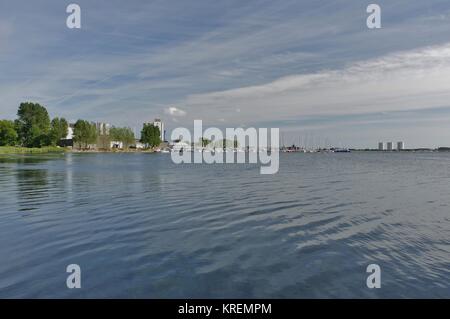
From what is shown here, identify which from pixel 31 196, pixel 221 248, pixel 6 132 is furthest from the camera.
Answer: pixel 6 132

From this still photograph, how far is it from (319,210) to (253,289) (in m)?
17.8

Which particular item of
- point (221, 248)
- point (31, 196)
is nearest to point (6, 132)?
point (31, 196)

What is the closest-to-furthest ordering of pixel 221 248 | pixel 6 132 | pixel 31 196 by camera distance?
pixel 221 248 < pixel 31 196 < pixel 6 132

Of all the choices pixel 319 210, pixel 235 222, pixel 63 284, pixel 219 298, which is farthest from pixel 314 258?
pixel 319 210

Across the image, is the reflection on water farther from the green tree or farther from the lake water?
the green tree

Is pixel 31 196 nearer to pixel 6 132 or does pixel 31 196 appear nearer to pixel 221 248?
pixel 221 248

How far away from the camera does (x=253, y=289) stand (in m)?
12.6

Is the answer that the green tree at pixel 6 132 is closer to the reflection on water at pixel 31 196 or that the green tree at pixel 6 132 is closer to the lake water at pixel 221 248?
the reflection on water at pixel 31 196

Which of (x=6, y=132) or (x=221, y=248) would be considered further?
(x=6, y=132)

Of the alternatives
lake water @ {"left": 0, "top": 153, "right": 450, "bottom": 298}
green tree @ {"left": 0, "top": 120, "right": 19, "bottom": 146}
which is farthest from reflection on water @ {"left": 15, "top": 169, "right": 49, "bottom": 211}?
green tree @ {"left": 0, "top": 120, "right": 19, "bottom": 146}

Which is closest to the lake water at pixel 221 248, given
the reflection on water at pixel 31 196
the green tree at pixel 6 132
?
the reflection on water at pixel 31 196

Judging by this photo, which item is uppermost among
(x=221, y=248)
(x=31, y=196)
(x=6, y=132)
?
(x=6, y=132)

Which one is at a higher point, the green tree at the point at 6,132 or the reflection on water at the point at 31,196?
the green tree at the point at 6,132
